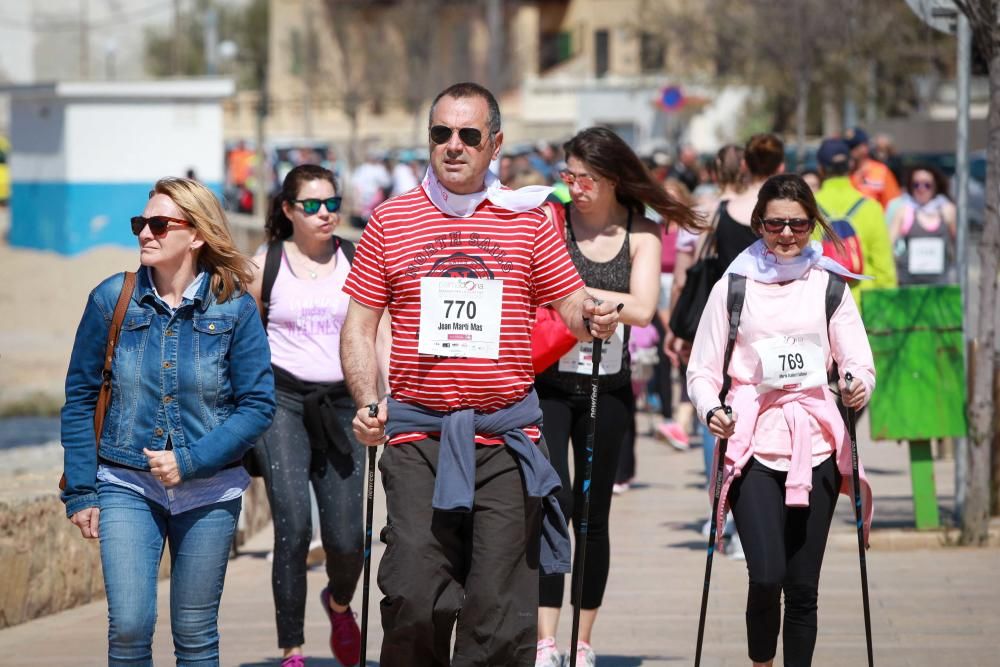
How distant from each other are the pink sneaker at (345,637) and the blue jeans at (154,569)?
1.80 meters

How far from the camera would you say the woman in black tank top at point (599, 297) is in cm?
653

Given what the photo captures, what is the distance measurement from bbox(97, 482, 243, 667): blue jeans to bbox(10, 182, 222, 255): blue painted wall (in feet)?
75.4

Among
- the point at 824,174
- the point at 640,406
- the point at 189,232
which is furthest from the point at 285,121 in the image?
the point at 189,232

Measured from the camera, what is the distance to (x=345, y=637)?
6918 mm

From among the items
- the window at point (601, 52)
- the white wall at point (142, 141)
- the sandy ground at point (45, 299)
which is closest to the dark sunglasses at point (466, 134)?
the sandy ground at point (45, 299)

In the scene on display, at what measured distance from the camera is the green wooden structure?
9312mm

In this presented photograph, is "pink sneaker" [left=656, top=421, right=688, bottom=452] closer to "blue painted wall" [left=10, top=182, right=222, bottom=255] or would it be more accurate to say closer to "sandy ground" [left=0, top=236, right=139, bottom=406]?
"sandy ground" [left=0, top=236, right=139, bottom=406]

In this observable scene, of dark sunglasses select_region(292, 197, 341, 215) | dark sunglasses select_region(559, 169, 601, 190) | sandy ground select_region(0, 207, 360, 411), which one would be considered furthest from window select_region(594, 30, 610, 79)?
dark sunglasses select_region(559, 169, 601, 190)

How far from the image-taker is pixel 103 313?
5.08 meters

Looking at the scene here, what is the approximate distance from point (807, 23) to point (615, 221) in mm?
28289

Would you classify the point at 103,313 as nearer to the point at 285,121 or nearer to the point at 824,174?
the point at 824,174

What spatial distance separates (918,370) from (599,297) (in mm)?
3507

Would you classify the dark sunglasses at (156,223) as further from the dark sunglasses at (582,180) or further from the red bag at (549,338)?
the dark sunglasses at (582,180)

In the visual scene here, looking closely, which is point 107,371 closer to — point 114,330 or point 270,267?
point 114,330
